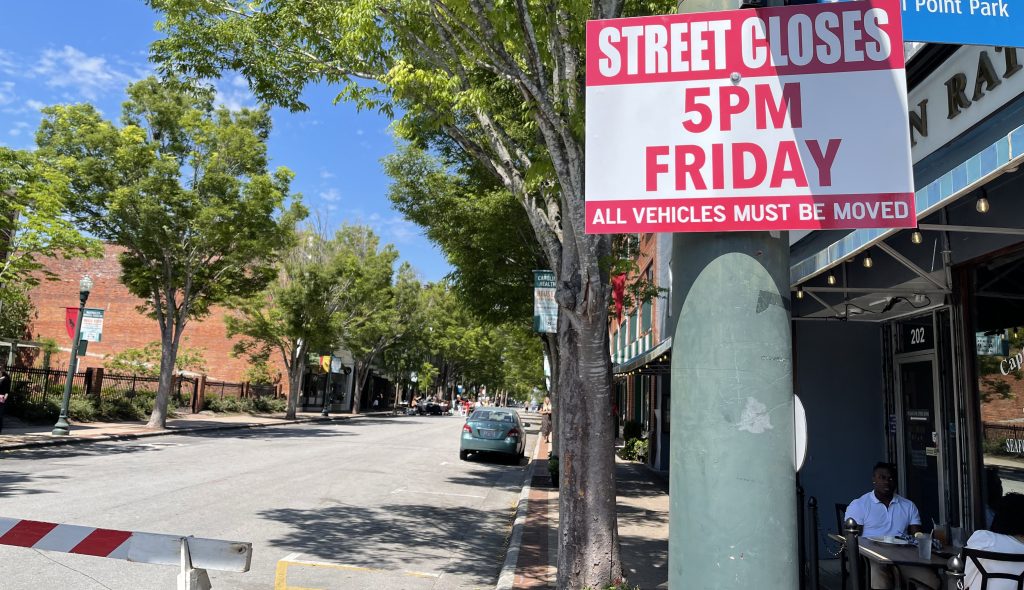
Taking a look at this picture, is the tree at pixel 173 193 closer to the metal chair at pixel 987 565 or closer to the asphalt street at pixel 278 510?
the asphalt street at pixel 278 510

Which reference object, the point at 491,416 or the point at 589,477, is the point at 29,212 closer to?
the point at 491,416

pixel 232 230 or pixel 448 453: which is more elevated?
pixel 232 230

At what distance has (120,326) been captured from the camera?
47312 mm

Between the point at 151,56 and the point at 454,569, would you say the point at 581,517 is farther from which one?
the point at 151,56

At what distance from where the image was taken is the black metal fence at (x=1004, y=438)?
19.3ft

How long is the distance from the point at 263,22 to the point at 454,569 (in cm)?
695

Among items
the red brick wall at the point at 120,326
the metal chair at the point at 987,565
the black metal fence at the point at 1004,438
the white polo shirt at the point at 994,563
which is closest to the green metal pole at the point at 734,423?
the metal chair at the point at 987,565

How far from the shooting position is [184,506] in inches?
367

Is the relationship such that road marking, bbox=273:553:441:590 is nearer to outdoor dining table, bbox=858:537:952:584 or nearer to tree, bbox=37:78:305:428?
outdoor dining table, bbox=858:537:952:584

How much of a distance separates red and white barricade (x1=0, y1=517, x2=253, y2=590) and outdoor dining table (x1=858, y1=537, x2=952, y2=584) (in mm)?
4362

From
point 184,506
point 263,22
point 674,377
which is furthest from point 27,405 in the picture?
point 674,377

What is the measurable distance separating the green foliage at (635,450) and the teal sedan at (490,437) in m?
3.40

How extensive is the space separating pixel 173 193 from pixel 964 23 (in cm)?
2284

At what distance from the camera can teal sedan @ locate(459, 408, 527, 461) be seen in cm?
1878
